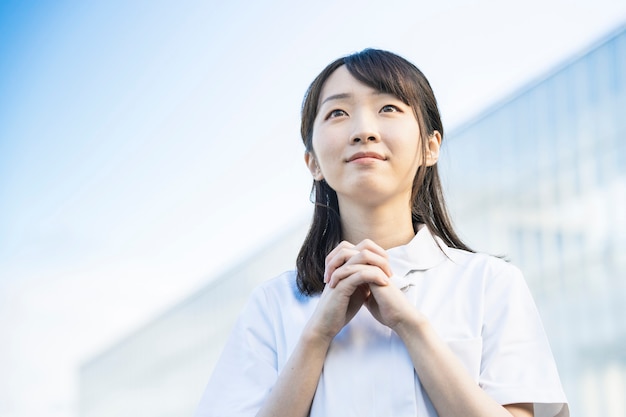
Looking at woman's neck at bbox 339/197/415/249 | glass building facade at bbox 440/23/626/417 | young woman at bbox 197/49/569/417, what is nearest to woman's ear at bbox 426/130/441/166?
young woman at bbox 197/49/569/417

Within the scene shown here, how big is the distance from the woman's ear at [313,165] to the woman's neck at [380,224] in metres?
0.12

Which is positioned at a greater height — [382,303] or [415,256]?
[415,256]

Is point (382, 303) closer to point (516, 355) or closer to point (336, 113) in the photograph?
point (516, 355)

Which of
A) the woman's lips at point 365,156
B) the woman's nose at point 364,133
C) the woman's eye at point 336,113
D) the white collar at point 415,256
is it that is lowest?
the white collar at point 415,256

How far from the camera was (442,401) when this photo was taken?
151cm

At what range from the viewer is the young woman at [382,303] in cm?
159

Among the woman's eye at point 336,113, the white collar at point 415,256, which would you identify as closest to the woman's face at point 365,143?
the woman's eye at point 336,113

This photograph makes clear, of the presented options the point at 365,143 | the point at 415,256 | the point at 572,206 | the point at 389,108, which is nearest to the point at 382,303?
the point at 415,256

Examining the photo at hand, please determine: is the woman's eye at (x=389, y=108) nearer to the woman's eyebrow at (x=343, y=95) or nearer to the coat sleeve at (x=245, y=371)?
the woman's eyebrow at (x=343, y=95)

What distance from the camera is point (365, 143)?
68.4 inches

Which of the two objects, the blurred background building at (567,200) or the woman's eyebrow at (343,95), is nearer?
the woman's eyebrow at (343,95)

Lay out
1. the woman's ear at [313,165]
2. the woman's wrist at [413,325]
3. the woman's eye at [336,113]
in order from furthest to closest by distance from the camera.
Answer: the woman's ear at [313,165] → the woman's eye at [336,113] → the woman's wrist at [413,325]

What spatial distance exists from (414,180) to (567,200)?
4949mm

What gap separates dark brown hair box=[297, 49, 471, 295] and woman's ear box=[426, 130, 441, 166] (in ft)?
0.04
